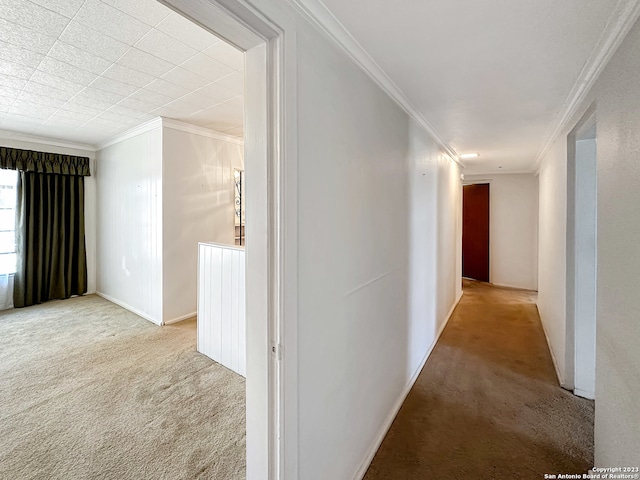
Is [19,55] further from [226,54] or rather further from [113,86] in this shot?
[226,54]

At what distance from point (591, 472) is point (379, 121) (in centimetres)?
218

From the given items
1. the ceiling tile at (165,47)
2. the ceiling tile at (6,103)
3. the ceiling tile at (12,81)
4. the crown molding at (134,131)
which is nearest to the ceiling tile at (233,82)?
the ceiling tile at (165,47)

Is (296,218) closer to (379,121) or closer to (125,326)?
(379,121)

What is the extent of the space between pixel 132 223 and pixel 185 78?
2426mm

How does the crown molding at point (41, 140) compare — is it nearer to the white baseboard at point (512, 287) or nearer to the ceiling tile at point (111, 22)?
the ceiling tile at point (111, 22)

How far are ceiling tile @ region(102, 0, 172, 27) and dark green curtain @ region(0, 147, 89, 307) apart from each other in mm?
3825

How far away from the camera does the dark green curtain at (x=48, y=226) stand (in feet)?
13.4

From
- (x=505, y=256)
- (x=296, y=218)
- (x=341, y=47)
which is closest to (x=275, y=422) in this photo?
(x=296, y=218)

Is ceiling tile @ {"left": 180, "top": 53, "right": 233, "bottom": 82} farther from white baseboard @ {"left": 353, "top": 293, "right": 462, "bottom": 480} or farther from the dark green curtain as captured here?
the dark green curtain

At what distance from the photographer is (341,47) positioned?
1.36 metres

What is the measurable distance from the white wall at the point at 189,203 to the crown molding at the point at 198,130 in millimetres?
13

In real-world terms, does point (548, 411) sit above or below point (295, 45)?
below

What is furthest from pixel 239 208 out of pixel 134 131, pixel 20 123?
pixel 20 123

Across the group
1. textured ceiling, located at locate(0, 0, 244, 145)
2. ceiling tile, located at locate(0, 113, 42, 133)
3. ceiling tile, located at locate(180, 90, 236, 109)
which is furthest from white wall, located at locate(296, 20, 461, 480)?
ceiling tile, located at locate(0, 113, 42, 133)
